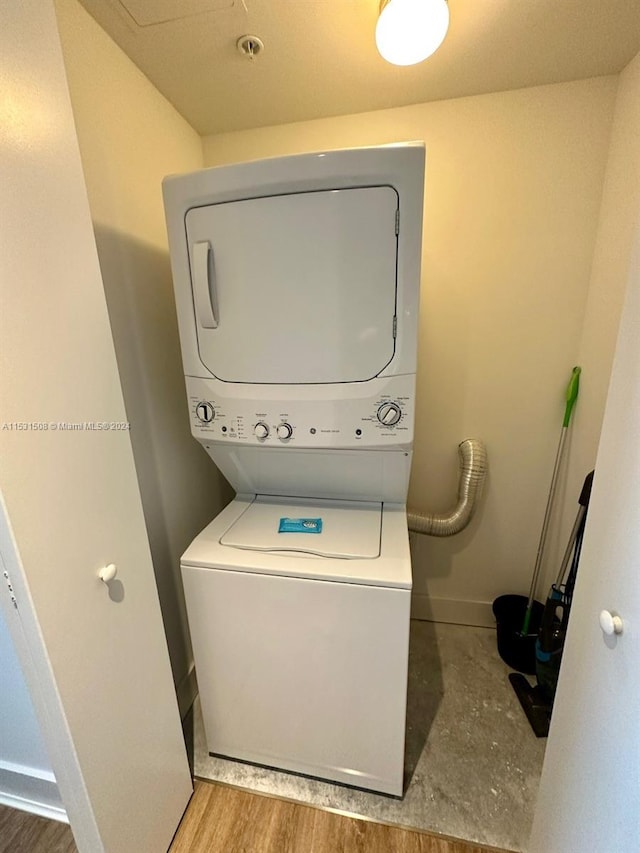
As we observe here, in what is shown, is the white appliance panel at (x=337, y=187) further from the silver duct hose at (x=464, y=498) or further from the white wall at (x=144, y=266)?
the silver duct hose at (x=464, y=498)

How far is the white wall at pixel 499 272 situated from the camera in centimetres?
140

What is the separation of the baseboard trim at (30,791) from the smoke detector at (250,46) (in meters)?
2.39

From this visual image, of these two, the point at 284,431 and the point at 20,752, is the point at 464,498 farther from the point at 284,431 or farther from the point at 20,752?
the point at 20,752

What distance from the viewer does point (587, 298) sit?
4.95 ft

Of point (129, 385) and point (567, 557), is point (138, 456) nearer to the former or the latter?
point (129, 385)

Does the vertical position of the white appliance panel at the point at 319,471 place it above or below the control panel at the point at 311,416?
below

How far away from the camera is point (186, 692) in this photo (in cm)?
160

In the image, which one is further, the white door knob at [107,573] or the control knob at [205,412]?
the control knob at [205,412]

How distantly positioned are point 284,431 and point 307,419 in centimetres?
9

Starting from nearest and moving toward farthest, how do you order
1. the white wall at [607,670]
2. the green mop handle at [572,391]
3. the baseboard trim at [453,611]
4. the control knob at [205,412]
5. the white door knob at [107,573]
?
the white wall at [607,670] < the white door knob at [107,573] < the control knob at [205,412] < the green mop handle at [572,391] < the baseboard trim at [453,611]

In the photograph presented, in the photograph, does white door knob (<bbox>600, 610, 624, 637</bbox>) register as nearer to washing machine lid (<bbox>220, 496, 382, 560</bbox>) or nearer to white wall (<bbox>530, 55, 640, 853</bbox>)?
white wall (<bbox>530, 55, 640, 853</bbox>)

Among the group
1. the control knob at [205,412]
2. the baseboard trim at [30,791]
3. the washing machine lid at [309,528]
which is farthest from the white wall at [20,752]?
the control knob at [205,412]

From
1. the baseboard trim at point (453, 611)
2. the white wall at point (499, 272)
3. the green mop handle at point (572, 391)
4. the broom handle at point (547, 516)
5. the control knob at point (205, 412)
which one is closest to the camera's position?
the control knob at point (205, 412)

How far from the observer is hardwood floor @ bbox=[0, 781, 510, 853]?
115cm
